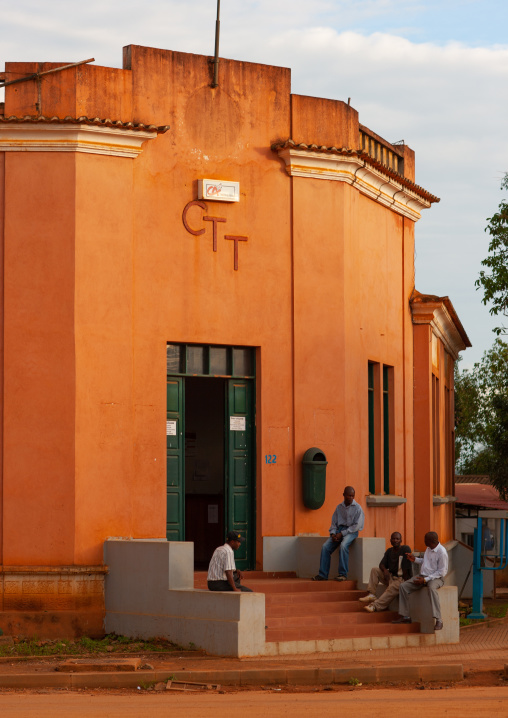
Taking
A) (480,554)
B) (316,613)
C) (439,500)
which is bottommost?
(316,613)

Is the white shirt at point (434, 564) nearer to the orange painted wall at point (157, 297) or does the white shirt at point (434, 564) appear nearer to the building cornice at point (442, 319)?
the orange painted wall at point (157, 297)

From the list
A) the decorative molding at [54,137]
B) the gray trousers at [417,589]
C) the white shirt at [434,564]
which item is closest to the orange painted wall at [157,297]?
the decorative molding at [54,137]

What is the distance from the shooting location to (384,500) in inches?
699

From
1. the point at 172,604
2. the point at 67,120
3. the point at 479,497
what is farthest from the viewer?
the point at 479,497

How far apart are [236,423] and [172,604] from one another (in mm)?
3217

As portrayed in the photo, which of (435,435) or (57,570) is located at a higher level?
(435,435)

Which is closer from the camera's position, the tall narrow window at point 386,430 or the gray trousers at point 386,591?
the gray trousers at point 386,591

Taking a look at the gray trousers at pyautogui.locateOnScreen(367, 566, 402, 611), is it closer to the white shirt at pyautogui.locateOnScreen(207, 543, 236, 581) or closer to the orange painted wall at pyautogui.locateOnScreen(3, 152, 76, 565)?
the white shirt at pyautogui.locateOnScreen(207, 543, 236, 581)

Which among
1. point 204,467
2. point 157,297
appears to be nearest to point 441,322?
point 204,467

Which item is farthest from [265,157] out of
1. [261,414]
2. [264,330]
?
[261,414]

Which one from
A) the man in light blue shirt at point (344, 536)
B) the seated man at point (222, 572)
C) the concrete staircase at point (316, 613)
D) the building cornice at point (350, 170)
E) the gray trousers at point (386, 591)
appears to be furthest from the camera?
the building cornice at point (350, 170)

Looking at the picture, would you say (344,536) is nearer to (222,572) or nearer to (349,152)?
(222,572)

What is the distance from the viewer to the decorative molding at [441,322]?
19.9 meters

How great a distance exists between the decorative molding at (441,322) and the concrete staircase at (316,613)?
6098mm
